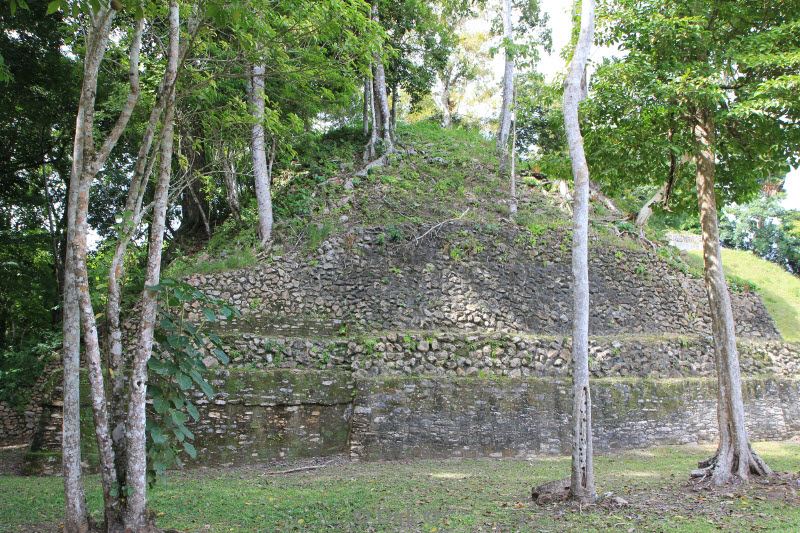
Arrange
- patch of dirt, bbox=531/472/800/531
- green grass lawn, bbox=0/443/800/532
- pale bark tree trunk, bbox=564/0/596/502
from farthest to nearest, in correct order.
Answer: pale bark tree trunk, bbox=564/0/596/502 < patch of dirt, bbox=531/472/800/531 < green grass lawn, bbox=0/443/800/532

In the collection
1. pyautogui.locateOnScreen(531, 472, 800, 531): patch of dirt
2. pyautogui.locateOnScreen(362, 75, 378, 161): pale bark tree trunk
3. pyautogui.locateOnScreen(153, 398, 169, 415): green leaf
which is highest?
pyautogui.locateOnScreen(362, 75, 378, 161): pale bark tree trunk

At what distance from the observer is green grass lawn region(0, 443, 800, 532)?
18.3 feet

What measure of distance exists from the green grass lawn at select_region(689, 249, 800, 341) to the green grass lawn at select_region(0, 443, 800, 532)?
914 centimetres

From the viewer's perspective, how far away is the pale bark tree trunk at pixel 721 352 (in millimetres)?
7184

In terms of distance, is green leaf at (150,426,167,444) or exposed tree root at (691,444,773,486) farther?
exposed tree root at (691,444,773,486)

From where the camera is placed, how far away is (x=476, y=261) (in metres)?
13.9

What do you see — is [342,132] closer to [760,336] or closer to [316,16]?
[316,16]

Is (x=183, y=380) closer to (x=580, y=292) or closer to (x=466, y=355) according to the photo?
(x=580, y=292)

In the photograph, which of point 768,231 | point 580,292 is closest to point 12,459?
point 580,292

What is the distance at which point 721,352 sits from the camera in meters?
7.55

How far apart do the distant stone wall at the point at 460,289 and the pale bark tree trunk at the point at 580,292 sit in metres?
6.07

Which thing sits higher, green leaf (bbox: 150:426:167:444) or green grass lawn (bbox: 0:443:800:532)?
green leaf (bbox: 150:426:167:444)

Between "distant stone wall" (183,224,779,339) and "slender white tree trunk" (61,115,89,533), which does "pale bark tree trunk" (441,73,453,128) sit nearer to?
"distant stone wall" (183,224,779,339)

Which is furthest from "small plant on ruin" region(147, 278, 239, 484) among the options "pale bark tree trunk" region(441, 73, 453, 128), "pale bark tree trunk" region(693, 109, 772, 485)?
"pale bark tree trunk" region(441, 73, 453, 128)
